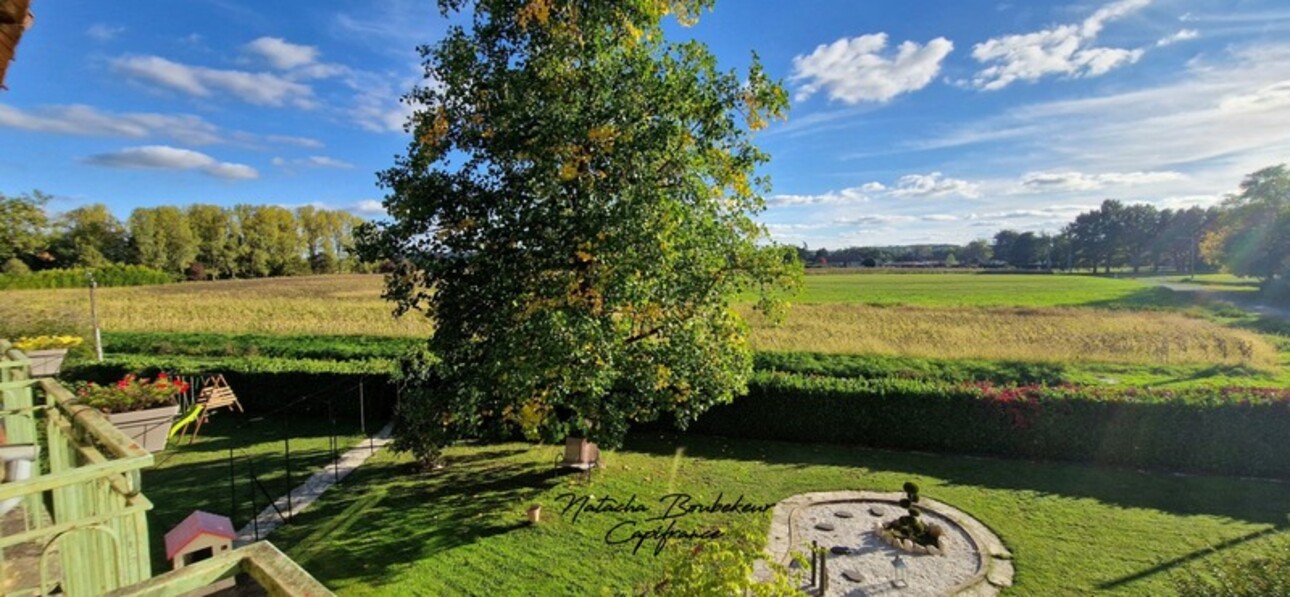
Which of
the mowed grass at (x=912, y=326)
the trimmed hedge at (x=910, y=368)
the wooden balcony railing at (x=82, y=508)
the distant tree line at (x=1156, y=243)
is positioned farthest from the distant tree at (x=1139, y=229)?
the wooden balcony railing at (x=82, y=508)

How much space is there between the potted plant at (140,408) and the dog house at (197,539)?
189 inches

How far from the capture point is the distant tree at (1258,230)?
49578 mm

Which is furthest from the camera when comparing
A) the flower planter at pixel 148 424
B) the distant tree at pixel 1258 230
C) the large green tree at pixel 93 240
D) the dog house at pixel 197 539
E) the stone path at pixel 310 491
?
the large green tree at pixel 93 240

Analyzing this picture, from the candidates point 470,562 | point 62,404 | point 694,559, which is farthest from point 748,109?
point 62,404

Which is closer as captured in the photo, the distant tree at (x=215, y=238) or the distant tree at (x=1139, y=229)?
the distant tree at (x=215, y=238)

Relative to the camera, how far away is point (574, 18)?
845 cm

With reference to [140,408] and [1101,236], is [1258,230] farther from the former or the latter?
[140,408]

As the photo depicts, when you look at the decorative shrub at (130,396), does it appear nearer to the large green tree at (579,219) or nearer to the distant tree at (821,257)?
the large green tree at (579,219)

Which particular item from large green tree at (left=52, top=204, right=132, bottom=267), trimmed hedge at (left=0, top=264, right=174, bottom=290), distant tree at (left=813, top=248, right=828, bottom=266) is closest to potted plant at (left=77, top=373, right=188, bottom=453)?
trimmed hedge at (left=0, top=264, right=174, bottom=290)

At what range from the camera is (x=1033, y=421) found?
1217 cm

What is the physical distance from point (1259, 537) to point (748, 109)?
31.4 feet

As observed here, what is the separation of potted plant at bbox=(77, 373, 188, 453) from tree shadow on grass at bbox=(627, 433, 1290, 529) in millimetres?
8492

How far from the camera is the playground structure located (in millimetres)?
13516

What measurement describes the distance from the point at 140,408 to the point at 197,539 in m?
5.68
